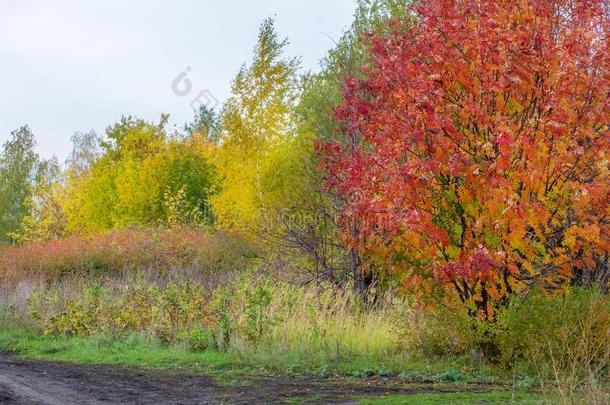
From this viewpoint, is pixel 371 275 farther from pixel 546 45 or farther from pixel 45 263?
pixel 45 263

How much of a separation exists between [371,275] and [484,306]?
4.90 metres

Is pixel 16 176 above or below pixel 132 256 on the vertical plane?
above

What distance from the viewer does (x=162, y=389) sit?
8672mm

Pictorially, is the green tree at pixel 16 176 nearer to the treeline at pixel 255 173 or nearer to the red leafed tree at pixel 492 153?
the treeline at pixel 255 173

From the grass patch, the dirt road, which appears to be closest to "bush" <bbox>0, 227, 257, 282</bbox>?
the dirt road

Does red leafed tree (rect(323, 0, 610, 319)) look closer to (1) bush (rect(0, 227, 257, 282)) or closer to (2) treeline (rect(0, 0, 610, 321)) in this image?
(2) treeline (rect(0, 0, 610, 321))

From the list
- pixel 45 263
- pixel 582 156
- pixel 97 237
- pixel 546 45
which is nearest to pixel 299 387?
pixel 582 156

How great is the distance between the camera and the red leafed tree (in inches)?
344

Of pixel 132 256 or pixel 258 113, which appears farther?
pixel 258 113

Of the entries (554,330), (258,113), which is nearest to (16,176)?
(258,113)

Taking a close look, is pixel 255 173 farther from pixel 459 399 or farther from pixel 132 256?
pixel 459 399

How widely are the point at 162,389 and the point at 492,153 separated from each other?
4.53 m

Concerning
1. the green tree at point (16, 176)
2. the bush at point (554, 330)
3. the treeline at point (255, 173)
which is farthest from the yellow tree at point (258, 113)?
the green tree at point (16, 176)

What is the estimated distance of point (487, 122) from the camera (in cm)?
912
